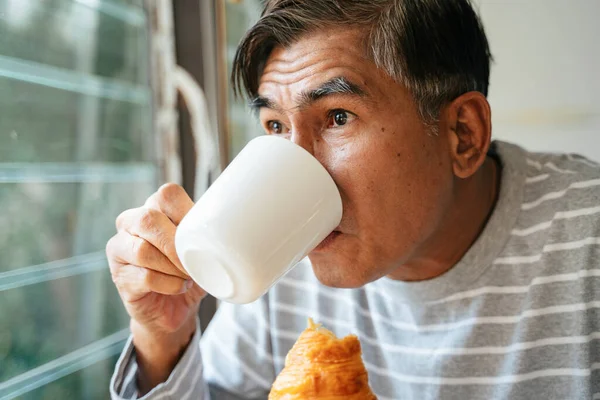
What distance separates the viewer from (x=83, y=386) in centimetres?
128

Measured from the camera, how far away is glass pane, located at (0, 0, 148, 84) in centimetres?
108

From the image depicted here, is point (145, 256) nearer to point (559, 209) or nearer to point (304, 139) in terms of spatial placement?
point (304, 139)

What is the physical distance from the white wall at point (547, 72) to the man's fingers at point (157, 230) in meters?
1.47

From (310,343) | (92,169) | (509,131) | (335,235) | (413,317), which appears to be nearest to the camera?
(310,343)

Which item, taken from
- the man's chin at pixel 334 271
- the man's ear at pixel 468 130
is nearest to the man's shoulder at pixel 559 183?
the man's ear at pixel 468 130

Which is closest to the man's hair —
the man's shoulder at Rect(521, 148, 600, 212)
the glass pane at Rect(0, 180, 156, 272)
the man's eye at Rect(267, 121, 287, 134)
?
the man's eye at Rect(267, 121, 287, 134)

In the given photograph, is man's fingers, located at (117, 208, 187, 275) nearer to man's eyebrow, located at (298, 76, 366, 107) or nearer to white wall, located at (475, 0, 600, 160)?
man's eyebrow, located at (298, 76, 366, 107)

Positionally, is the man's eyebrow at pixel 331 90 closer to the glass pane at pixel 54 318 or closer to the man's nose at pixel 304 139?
the man's nose at pixel 304 139

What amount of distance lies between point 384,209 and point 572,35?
1333 millimetres

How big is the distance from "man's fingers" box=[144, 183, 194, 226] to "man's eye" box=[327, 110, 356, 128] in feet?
0.86

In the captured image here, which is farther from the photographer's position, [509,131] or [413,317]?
[509,131]

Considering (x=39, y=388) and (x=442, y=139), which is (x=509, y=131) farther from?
(x=39, y=388)

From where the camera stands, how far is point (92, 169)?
4.43ft

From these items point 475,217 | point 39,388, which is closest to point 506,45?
point 475,217
